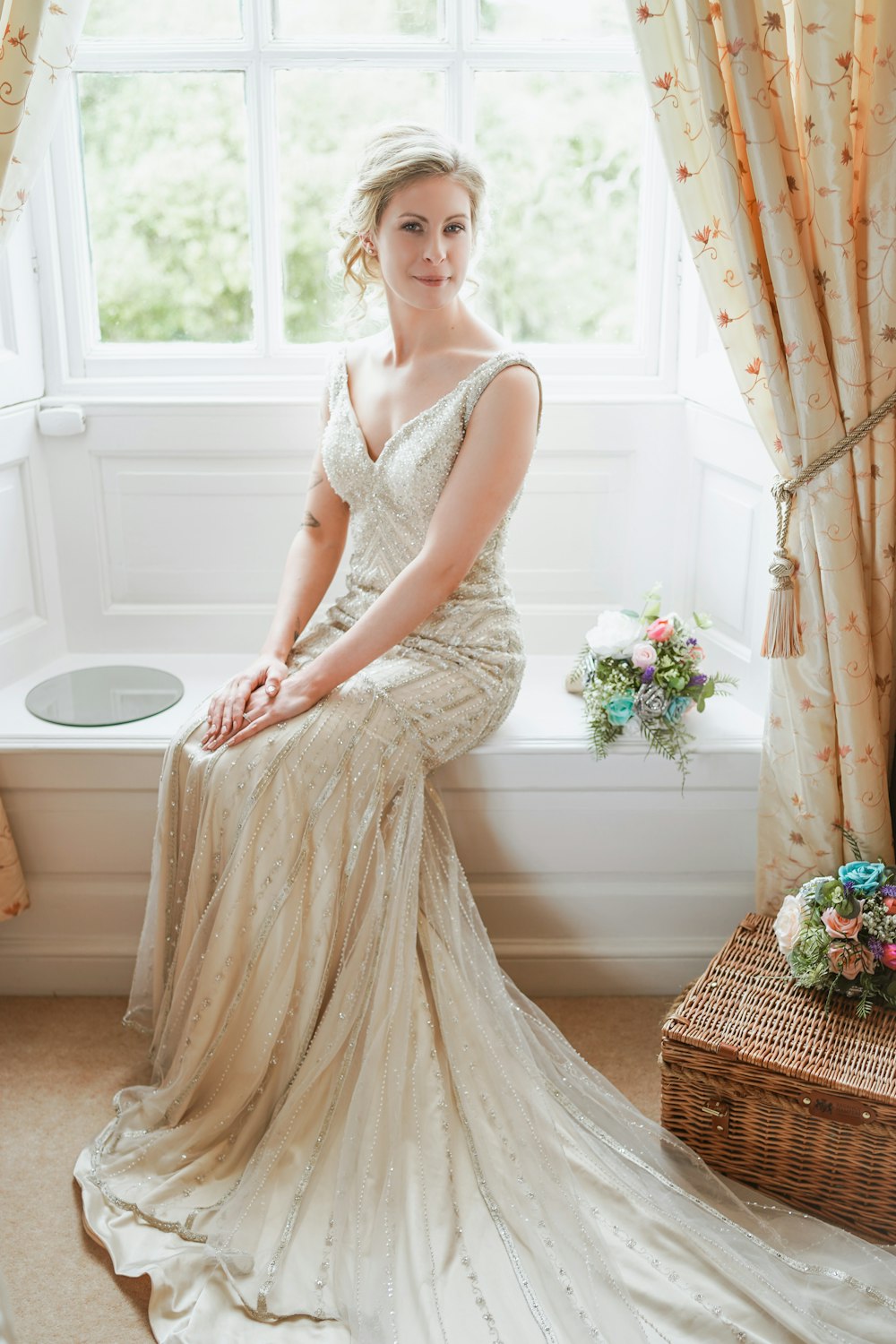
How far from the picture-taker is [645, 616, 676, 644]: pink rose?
7.87ft

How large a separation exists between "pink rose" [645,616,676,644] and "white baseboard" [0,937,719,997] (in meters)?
0.63

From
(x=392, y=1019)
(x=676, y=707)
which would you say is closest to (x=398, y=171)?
(x=676, y=707)

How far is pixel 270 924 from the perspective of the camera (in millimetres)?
1955

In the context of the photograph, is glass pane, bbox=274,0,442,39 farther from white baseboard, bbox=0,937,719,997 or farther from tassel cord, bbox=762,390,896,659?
white baseboard, bbox=0,937,719,997

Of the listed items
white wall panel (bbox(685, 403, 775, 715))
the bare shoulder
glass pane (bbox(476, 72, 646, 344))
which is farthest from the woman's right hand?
glass pane (bbox(476, 72, 646, 344))

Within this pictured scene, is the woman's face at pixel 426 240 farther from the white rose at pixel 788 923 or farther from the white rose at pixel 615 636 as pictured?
the white rose at pixel 788 923

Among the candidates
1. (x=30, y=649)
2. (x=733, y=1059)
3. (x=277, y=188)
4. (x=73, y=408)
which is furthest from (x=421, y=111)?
(x=733, y=1059)

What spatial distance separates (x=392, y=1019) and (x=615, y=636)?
916 millimetres

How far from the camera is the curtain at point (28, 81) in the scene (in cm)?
201

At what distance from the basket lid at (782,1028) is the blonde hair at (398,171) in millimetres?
1428

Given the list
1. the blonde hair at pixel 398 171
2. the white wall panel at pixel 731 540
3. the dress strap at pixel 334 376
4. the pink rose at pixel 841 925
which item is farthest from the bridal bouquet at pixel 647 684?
A: the blonde hair at pixel 398 171

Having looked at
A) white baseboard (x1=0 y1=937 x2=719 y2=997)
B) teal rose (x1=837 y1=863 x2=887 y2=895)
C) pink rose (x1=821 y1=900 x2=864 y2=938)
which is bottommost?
white baseboard (x1=0 y1=937 x2=719 y2=997)

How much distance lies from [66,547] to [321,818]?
1.26 m

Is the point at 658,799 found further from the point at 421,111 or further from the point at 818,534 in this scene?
the point at 421,111
